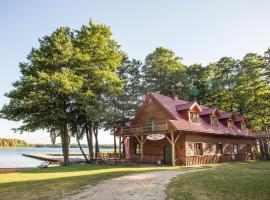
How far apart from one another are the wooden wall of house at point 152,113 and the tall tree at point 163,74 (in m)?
11.1

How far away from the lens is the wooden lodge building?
27.8m

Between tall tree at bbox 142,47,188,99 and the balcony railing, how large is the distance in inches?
533

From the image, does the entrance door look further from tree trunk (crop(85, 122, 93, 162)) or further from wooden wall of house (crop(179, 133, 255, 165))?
tree trunk (crop(85, 122, 93, 162))

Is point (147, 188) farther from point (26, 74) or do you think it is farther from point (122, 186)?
point (26, 74)

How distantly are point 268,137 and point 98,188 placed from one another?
30.1 m

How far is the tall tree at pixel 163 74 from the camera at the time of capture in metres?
44.2

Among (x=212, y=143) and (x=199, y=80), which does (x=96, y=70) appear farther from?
(x=199, y=80)

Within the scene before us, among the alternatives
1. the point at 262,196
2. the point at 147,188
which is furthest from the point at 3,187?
the point at 262,196

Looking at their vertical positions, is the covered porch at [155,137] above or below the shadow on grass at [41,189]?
above

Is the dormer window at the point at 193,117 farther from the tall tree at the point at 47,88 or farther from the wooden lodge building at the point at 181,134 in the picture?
the tall tree at the point at 47,88

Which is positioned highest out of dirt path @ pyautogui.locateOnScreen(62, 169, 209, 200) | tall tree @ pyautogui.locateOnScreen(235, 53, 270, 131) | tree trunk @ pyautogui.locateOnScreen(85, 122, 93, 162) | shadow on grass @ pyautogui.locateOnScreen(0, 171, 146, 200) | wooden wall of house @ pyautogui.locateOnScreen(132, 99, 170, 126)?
tall tree @ pyautogui.locateOnScreen(235, 53, 270, 131)

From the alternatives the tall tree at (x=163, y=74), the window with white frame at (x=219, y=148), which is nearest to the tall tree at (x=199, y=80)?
the tall tree at (x=163, y=74)

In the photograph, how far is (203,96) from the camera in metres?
49.4

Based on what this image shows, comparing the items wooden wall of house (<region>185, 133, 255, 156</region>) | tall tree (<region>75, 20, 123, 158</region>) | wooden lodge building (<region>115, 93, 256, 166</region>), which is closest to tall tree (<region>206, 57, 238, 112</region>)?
wooden wall of house (<region>185, 133, 255, 156</region>)
